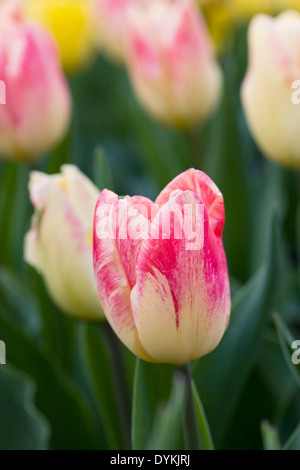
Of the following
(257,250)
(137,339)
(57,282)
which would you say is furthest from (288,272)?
(137,339)

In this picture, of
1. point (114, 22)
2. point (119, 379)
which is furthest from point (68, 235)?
point (114, 22)

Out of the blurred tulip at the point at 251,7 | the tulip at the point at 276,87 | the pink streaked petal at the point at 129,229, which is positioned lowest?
the pink streaked petal at the point at 129,229

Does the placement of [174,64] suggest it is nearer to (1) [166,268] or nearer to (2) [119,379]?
(2) [119,379]

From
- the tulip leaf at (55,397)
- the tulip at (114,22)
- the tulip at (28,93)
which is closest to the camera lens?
the tulip leaf at (55,397)

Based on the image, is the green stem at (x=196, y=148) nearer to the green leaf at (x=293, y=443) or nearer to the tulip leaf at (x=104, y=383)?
the tulip leaf at (x=104, y=383)

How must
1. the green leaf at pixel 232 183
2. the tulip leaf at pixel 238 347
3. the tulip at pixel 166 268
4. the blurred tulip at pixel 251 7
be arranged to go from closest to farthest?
the tulip at pixel 166 268 < the tulip leaf at pixel 238 347 < the green leaf at pixel 232 183 < the blurred tulip at pixel 251 7

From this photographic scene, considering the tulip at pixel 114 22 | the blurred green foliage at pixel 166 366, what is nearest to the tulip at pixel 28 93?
the blurred green foliage at pixel 166 366
